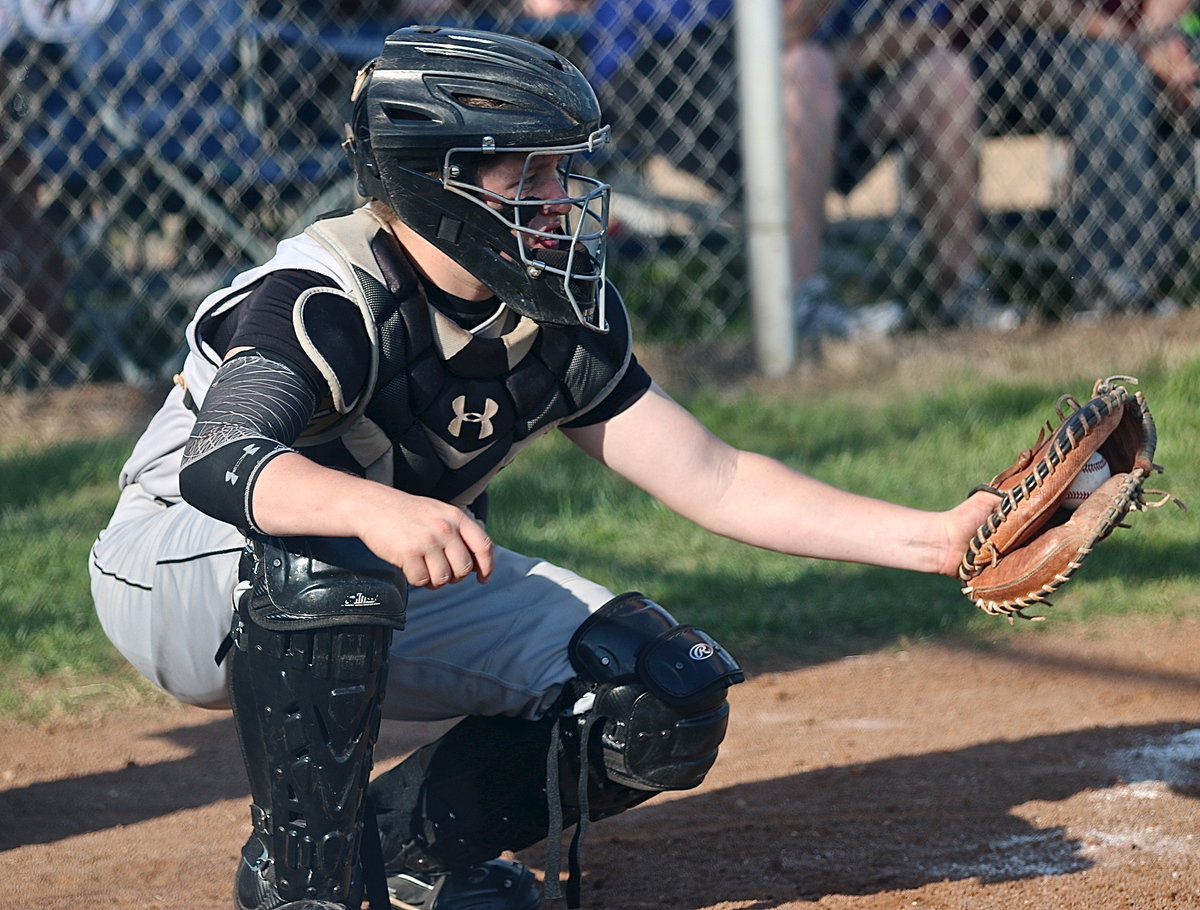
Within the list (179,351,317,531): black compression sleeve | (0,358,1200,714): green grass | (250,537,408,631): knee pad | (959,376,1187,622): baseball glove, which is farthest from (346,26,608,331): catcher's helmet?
(0,358,1200,714): green grass

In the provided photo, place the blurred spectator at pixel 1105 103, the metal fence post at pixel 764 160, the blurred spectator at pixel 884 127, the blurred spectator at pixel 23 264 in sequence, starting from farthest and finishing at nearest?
the blurred spectator at pixel 1105 103 < the blurred spectator at pixel 884 127 < the metal fence post at pixel 764 160 < the blurred spectator at pixel 23 264

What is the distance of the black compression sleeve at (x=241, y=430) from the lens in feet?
5.98

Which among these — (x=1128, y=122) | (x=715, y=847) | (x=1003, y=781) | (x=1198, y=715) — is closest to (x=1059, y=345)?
(x=1128, y=122)

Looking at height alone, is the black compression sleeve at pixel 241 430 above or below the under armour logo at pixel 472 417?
above

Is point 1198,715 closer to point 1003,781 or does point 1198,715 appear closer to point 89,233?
point 1003,781

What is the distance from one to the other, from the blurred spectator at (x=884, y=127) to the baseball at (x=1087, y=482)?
11.6 ft

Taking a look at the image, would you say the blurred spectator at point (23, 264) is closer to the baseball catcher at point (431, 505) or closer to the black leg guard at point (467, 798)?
the baseball catcher at point (431, 505)

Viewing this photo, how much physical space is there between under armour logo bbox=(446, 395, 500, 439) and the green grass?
1528mm

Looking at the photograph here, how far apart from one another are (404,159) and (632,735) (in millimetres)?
893

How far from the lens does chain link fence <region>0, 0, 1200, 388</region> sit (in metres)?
5.41

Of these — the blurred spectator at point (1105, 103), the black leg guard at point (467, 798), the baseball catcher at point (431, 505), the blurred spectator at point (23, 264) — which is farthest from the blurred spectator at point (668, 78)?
the black leg guard at point (467, 798)

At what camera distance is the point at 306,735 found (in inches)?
80.1

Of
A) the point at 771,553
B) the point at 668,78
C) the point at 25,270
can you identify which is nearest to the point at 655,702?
the point at 771,553

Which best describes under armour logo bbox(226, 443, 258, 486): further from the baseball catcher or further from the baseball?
the baseball
